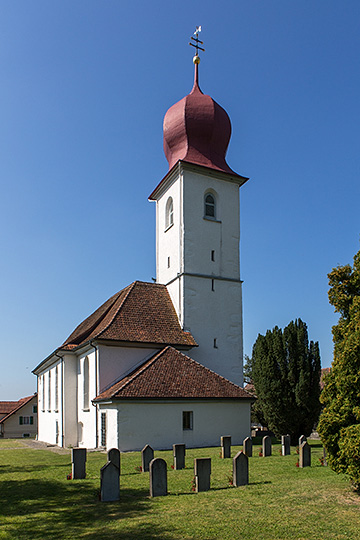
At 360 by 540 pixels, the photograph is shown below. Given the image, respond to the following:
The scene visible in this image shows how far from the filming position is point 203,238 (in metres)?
29.4

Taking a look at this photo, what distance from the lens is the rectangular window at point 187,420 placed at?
21.8 metres

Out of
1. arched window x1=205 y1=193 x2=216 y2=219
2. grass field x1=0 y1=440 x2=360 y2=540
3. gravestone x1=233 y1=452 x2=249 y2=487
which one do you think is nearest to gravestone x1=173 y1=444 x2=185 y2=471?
grass field x1=0 y1=440 x2=360 y2=540

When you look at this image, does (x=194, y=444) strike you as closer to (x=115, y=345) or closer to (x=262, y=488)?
(x=115, y=345)

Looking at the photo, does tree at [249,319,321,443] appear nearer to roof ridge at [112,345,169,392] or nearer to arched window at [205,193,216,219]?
roof ridge at [112,345,169,392]

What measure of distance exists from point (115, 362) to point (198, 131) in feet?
51.7

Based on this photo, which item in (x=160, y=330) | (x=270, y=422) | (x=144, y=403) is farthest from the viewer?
(x=160, y=330)

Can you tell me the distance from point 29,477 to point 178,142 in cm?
2284

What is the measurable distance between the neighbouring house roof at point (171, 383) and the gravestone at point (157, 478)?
387 inches

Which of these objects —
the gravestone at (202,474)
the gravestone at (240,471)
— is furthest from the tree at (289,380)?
the gravestone at (202,474)

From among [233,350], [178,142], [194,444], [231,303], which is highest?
[178,142]

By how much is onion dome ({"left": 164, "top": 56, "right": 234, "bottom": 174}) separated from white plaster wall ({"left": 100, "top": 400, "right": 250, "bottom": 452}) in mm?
15188

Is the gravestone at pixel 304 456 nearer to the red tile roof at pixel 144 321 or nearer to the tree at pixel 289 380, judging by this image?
the tree at pixel 289 380

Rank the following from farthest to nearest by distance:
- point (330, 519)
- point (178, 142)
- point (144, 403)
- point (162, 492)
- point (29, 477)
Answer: point (178, 142)
point (144, 403)
point (29, 477)
point (162, 492)
point (330, 519)

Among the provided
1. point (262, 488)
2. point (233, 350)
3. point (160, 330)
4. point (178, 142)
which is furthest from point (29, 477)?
point (178, 142)
